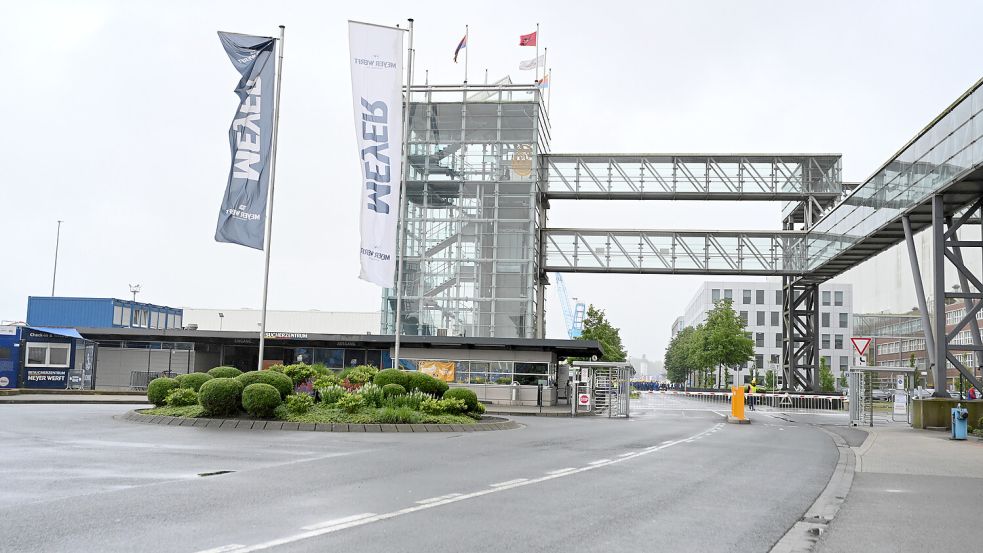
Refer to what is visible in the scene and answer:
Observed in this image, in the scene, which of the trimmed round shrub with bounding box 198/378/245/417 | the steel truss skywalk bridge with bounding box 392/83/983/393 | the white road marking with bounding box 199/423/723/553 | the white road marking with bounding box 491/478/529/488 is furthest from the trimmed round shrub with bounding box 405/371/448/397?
the steel truss skywalk bridge with bounding box 392/83/983/393

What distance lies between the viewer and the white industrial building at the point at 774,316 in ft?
438

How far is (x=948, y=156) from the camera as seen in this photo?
30500 mm

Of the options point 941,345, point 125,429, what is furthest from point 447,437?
point 941,345

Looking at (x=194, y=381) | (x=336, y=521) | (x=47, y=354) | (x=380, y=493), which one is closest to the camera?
(x=336, y=521)

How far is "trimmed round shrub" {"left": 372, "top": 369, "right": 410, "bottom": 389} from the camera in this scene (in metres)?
26.3

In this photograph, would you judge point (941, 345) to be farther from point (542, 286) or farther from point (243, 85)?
point (542, 286)

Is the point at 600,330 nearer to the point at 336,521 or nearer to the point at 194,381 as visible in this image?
the point at 194,381

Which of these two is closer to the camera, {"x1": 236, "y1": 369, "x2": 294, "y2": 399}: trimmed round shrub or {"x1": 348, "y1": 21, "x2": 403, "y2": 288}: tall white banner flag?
{"x1": 236, "y1": 369, "x2": 294, "y2": 399}: trimmed round shrub

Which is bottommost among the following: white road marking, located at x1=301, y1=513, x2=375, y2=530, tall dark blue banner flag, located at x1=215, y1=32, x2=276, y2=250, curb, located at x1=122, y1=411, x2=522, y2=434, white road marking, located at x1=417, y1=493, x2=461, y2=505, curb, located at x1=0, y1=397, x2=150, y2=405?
curb, located at x1=0, y1=397, x2=150, y2=405

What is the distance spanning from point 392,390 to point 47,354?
23.5 m

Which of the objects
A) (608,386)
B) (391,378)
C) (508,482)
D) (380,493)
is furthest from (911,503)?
(608,386)

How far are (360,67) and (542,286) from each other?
113ft

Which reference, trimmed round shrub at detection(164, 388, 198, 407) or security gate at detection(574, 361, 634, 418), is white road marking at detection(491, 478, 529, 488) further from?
security gate at detection(574, 361, 634, 418)

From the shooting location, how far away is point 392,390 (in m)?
25.0
